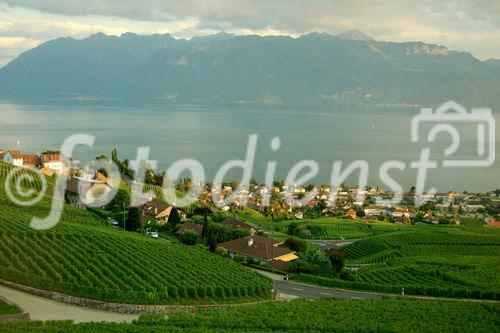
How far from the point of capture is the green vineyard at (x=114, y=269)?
18828 millimetres

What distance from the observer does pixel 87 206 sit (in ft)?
142

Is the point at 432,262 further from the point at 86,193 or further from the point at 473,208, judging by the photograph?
the point at 473,208

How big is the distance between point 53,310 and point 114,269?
3919 millimetres

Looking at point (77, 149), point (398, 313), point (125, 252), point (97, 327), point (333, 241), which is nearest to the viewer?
point (97, 327)

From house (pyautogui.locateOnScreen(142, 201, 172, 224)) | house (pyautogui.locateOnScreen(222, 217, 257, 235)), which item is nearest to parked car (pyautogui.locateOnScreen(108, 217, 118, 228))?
house (pyautogui.locateOnScreen(142, 201, 172, 224))

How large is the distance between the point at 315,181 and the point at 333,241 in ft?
177

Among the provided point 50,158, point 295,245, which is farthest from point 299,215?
point 295,245

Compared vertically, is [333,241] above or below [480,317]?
below

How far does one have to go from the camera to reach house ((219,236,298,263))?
33.7 meters

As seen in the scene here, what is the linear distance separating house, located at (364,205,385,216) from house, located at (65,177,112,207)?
133ft

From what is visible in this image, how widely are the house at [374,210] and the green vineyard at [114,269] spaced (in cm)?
5168

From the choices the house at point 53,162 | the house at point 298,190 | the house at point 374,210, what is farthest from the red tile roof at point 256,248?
the house at point 298,190

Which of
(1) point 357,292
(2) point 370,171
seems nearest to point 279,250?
(1) point 357,292

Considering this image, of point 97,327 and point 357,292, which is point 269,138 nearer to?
point 357,292
